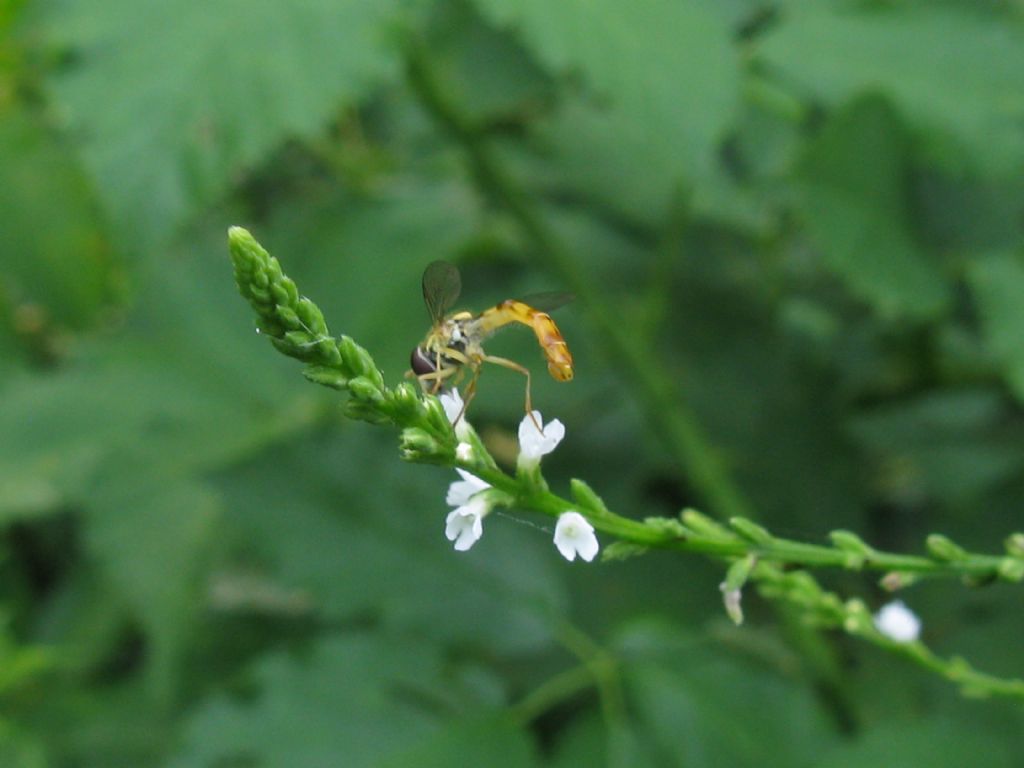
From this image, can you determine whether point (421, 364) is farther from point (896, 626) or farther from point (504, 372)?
point (504, 372)

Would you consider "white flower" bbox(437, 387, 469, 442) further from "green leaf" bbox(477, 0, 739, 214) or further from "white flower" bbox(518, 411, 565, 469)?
"green leaf" bbox(477, 0, 739, 214)

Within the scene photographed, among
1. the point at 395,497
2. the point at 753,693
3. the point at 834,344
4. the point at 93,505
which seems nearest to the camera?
the point at 753,693

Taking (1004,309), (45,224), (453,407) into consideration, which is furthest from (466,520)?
(45,224)

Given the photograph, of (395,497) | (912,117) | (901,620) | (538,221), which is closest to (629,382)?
(538,221)

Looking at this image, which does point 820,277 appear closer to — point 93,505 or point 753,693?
point 753,693

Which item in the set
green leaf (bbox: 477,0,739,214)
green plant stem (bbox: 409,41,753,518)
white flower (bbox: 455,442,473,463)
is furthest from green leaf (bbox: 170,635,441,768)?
white flower (bbox: 455,442,473,463)

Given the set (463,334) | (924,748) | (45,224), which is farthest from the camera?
(45,224)

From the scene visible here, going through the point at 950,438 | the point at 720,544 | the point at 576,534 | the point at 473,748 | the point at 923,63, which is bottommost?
the point at 950,438
